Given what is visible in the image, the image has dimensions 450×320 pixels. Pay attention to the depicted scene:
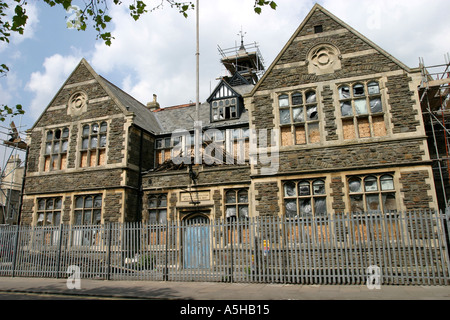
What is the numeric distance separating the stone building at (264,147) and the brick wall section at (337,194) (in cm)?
4

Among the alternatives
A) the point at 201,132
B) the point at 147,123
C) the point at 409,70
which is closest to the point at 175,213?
the point at 201,132

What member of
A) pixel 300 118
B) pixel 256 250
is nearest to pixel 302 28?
pixel 300 118

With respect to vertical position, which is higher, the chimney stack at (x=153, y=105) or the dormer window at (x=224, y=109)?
the chimney stack at (x=153, y=105)

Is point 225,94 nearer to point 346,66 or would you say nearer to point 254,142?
point 254,142

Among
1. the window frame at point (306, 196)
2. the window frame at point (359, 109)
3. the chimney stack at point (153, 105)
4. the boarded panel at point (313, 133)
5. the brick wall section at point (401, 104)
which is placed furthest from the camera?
the chimney stack at point (153, 105)

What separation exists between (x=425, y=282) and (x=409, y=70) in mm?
8061

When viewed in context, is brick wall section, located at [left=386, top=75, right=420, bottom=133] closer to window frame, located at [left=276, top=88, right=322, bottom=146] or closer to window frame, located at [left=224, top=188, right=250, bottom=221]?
window frame, located at [left=276, top=88, right=322, bottom=146]

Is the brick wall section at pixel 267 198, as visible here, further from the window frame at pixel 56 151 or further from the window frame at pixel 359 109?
the window frame at pixel 56 151

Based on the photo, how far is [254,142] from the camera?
14945 millimetres

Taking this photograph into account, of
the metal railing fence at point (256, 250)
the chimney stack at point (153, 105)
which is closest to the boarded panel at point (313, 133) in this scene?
the metal railing fence at point (256, 250)

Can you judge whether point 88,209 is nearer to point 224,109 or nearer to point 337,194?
point 224,109

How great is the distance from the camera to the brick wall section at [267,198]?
14.0m

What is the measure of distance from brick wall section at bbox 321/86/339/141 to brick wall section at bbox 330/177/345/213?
1.81 metres

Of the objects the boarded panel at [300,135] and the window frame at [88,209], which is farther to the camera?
the window frame at [88,209]
